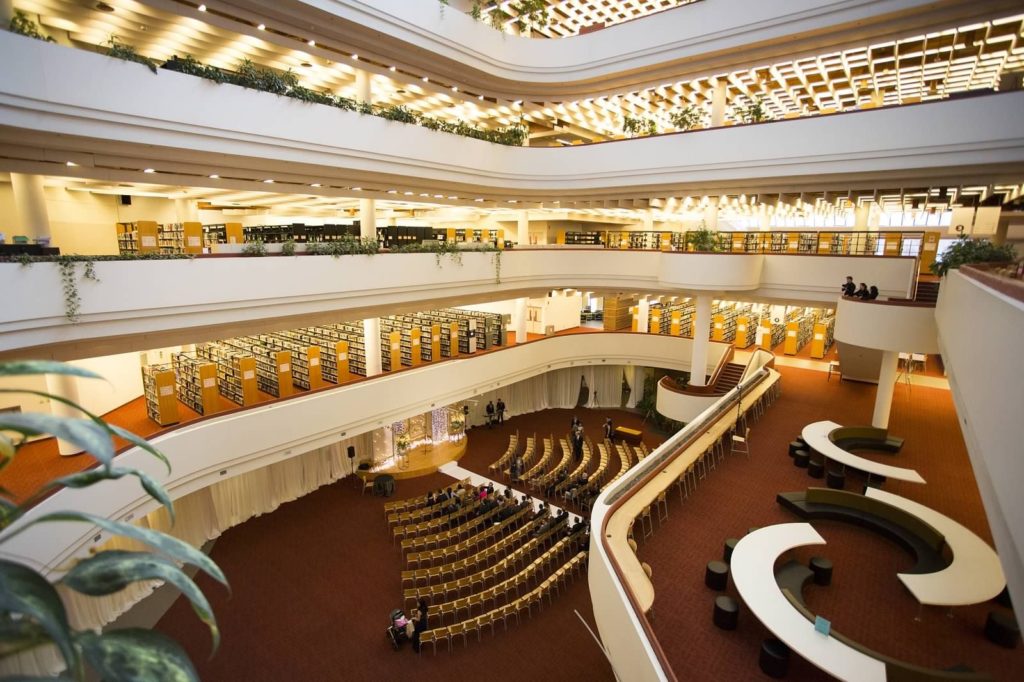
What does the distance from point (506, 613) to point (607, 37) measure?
51.3 feet

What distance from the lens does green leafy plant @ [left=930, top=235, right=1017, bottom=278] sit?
873 cm

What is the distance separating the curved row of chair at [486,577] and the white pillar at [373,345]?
5.96m

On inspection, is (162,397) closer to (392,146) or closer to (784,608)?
(392,146)

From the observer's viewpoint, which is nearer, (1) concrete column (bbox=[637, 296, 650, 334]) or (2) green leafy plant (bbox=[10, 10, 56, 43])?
(2) green leafy plant (bbox=[10, 10, 56, 43])

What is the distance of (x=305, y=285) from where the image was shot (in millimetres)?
11055

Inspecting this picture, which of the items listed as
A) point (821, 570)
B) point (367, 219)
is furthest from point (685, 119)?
point (821, 570)

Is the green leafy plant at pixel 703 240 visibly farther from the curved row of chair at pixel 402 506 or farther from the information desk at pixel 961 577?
the curved row of chair at pixel 402 506

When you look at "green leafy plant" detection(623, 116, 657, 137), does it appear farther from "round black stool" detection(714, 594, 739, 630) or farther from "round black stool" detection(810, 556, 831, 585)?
"round black stool" detection(714, 594, 739, 630)

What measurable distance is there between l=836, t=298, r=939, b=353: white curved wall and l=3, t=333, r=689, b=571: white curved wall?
9.72m

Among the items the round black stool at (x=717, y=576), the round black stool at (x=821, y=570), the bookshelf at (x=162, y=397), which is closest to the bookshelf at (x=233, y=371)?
the bookshelf at (x=162, y=397)

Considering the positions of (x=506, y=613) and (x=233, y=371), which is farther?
(x=233, y=371)

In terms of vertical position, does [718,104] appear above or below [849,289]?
above

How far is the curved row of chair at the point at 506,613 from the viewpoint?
9.57 meters

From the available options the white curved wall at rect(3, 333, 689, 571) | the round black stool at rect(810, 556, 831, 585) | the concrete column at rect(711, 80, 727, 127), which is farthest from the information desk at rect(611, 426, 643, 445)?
the round black stool at rect(810, 556, 831, 585)
